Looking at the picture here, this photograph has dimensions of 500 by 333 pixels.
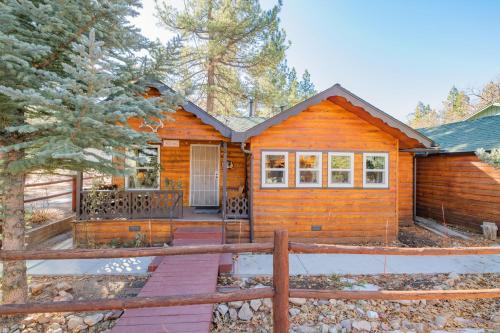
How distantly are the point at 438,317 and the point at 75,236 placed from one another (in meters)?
8.20

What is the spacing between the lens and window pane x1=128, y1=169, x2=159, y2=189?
8.21m

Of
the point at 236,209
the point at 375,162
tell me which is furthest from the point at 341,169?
the point at 236,209

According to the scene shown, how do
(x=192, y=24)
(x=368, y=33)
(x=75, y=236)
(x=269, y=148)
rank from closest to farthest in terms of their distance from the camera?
(x=75, y=236)
(x=269, y=148)
(x=192, y=24)
(x=368, y=33)

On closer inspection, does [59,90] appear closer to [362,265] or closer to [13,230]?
[13,230]

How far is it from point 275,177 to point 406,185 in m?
6.31

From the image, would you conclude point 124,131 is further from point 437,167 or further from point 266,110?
point 266,110

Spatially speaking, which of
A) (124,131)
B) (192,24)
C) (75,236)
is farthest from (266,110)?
(124,131)

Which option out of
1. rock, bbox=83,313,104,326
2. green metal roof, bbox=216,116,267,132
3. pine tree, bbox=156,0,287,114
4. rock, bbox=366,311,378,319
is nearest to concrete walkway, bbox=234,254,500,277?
rock, bbox=366,311,378,319

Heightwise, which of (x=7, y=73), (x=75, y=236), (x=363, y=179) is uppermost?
(x=7, y=73)

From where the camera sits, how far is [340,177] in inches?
301

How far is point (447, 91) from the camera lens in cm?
5228

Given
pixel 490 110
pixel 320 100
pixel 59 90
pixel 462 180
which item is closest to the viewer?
pixel 59 90

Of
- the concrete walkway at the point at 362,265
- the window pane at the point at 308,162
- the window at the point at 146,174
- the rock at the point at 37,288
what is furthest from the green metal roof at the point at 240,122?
the rock at the point at 37,288

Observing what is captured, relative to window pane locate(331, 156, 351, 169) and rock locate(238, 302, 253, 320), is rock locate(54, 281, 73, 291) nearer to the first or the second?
rock locate(238, 302, 253, 320)
